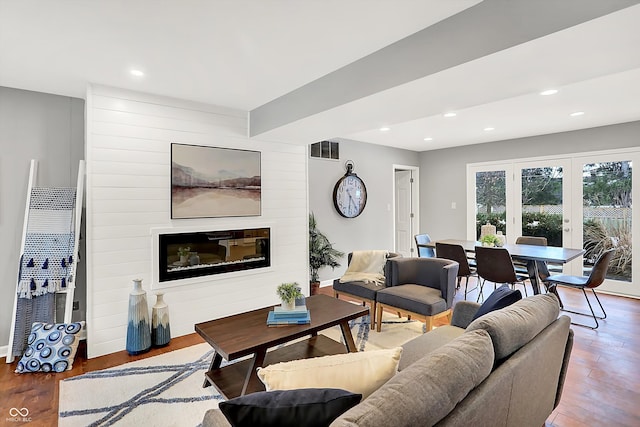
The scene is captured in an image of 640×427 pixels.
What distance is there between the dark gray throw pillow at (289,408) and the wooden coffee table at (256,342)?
106cm

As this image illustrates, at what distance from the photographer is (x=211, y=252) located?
3.60 meters

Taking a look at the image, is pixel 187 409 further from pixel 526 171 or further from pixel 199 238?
pixel 526 171

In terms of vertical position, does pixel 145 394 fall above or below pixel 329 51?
below

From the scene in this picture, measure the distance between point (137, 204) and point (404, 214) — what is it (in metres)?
5.41

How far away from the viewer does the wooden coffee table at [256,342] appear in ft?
6.53

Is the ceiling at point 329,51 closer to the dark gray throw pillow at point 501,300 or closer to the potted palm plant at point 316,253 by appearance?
the dark gray throw pillow at point 501,300

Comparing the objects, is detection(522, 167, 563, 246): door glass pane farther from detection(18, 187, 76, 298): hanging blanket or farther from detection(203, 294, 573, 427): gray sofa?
detection(18, 187, 76, 298): hanging blanket

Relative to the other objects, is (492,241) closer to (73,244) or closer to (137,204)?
(137,204)

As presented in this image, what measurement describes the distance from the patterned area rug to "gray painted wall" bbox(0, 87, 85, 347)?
122 cm

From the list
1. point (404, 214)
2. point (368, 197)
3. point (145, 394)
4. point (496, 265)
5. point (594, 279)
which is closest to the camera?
point (145, 394)

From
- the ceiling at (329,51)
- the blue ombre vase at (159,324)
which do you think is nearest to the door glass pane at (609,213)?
the ceiling at (329,51)

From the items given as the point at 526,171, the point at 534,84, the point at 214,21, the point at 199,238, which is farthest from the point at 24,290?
the point at 526,171

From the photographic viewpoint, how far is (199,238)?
3.50 metres

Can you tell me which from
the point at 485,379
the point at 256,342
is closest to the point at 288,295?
the point at 256,342
